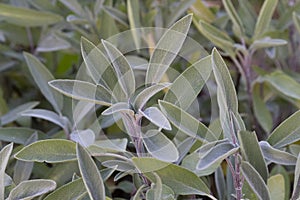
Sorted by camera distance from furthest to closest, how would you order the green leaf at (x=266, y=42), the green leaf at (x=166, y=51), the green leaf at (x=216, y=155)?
the green leaf at (x=266, y=42)
the green leaf at (x=166, y=51)
the green leaf at (x=216, y=155)

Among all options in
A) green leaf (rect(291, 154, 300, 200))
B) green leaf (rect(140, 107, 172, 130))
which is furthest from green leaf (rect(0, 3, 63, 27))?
green leaf (rect(291, 154, 300, 200))

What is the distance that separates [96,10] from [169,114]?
424 mm

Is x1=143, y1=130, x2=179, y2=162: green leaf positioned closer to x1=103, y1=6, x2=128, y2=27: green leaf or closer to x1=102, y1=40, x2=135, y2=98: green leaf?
x1=102, y1=40, x2=135, y2=98: green leaf

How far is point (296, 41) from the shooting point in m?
1.09

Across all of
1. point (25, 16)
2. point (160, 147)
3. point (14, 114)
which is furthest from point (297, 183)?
point (25, 16)

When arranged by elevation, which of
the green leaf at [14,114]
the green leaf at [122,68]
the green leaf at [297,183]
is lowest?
the green leaf at [14,114]

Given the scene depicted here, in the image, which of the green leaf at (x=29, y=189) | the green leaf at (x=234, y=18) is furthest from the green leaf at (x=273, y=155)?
the green leaf at (x=234, y=18)

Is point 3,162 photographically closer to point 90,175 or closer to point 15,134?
point 90,175

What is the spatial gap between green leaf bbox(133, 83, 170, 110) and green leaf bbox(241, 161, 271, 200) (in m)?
0.11

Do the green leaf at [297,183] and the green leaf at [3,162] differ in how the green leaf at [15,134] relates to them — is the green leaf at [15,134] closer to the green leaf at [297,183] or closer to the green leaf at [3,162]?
the green leaf at [3,162]

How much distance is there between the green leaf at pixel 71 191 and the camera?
577 mm

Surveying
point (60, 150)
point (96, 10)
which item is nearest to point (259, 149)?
point (60, 150)

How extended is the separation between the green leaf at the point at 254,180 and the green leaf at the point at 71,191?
0.17 metres

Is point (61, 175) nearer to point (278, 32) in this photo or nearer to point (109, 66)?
point (109, 66)
